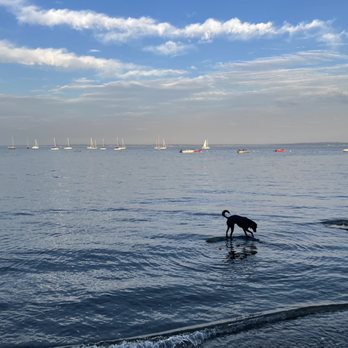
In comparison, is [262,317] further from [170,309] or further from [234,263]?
[234,263]

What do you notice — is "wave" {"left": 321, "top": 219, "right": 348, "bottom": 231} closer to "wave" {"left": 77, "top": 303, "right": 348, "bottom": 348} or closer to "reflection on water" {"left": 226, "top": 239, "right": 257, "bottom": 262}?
"reflection on water" {"left": 226, "top": 239, "right": 257, "bottom": 262}

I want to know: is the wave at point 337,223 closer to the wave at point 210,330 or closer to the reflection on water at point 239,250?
the reflection on water at point 239,250

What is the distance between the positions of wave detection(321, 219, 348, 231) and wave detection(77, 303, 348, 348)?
13269 millimetres

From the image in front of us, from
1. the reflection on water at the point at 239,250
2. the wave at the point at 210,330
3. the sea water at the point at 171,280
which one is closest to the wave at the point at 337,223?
the sea water at the point at 171,280

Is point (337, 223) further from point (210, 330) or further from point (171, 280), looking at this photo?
point (210, 330)

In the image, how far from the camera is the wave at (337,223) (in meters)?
23.5

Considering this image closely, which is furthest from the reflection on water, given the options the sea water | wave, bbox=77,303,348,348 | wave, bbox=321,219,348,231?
wave, bbox=321,219,348,231

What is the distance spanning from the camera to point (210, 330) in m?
9.61

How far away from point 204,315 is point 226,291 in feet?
6.37

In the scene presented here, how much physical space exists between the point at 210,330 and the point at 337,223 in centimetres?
1711

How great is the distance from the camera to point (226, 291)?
12.5 metres

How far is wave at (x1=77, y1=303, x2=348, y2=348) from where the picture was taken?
9.08 meters

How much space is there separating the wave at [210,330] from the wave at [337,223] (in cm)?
1327

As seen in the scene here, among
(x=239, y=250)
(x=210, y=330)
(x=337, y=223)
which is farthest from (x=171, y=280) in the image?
(x=337, y=223)
